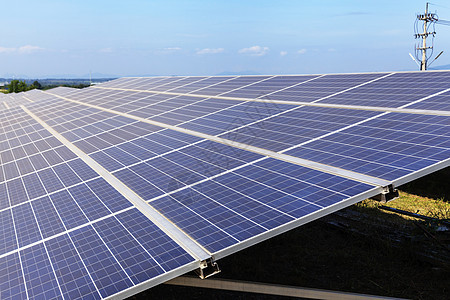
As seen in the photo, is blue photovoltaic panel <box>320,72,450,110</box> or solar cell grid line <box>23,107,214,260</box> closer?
solar cell grid line <box>23,107,214,260</box>

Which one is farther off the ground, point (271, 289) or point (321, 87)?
point (321, 87)

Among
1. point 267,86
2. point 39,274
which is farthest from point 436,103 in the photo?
point 39,274

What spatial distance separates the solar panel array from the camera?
6617 mm

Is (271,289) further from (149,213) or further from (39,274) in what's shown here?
(39,274)

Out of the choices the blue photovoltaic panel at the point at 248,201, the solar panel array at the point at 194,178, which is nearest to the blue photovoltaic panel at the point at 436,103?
the solar panel array at the point at 194,178

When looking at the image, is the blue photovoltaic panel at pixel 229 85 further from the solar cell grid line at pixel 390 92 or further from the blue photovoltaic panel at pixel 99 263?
the blue photovoltaic panel at pixel 99 263

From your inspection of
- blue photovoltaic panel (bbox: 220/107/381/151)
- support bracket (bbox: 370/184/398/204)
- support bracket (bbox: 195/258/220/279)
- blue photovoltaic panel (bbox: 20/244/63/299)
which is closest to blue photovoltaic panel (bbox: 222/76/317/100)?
blue photovoltaic panel (bbox: 220/107/381/151)

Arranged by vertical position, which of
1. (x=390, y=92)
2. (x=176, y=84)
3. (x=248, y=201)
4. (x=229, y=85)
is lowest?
(x=248, y=201)

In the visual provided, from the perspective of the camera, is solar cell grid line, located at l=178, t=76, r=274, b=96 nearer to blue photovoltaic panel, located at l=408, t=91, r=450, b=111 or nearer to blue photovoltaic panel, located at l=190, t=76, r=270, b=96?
blue photovoltaic panel, located at l=190, t=76, r=270, b=96

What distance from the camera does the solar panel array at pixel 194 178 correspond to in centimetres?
662

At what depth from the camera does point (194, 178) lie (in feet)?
31.2

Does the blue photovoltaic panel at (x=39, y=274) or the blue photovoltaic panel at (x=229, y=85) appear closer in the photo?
the blue photovoltaic panel at (x=39, y=274)

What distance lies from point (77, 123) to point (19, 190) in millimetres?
9482

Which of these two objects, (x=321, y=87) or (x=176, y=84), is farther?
(x=176, y=84)
